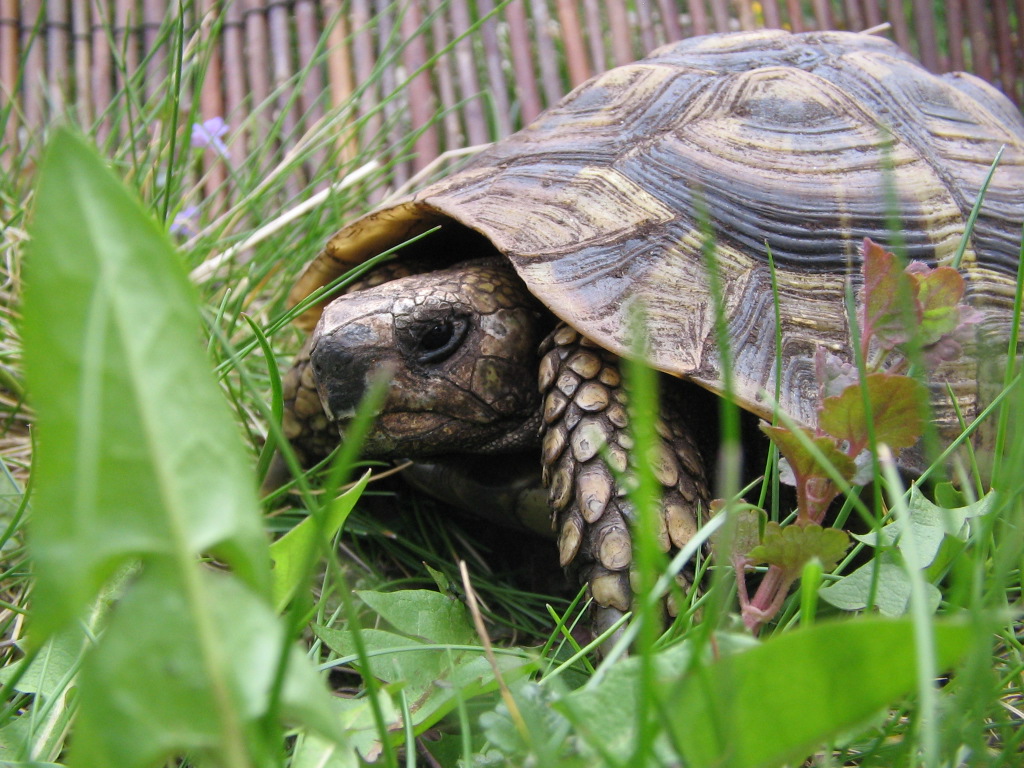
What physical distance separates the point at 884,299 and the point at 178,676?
63cm

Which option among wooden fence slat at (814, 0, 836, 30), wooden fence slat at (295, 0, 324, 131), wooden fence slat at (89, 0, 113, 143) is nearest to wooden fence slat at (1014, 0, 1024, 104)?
wooden fence slat at (814, 0, 836, 30)

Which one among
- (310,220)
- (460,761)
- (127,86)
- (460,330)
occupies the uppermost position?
(127,86)

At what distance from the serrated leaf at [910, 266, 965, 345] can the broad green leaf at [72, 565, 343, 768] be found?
1.98ft

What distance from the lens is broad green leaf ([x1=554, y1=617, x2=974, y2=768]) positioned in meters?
0.42

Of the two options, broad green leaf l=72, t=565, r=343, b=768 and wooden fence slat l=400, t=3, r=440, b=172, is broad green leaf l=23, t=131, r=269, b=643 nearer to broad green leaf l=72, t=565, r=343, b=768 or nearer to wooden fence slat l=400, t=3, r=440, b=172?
broad green leaf l=72, t=565, r=343, b=768

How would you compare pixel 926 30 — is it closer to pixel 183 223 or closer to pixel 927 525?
pixel 183 223

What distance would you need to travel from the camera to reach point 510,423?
1.27m

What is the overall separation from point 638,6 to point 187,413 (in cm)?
311

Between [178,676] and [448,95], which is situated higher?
[448,95]

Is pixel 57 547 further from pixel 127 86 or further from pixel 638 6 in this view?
pixel 638 6

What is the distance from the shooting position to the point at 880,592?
728 millimetres

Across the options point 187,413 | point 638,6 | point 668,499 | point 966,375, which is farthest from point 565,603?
point 638,6

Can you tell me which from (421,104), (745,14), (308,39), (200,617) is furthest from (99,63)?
(200,617)

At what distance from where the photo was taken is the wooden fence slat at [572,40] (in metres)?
2.99
